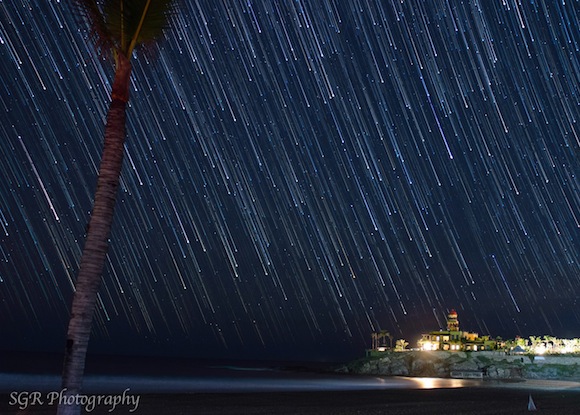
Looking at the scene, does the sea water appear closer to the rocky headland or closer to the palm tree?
the rocky headland

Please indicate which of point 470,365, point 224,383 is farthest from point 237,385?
point 470,365

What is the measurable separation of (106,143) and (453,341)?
157 metres

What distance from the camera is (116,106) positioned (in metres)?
10.2

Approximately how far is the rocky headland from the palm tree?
102m

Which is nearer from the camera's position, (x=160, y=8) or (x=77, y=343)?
(x=77, y=343)

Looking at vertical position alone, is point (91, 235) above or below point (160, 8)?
below

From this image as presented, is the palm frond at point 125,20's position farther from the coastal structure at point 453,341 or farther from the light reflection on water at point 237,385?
the coastal structure at point 453,341

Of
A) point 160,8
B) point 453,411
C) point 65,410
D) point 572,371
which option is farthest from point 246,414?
point 572,371

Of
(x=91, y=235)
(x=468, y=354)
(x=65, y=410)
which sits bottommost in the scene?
(x=65, y=410)

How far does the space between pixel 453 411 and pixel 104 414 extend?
55.1 ft

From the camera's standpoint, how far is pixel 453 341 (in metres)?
155

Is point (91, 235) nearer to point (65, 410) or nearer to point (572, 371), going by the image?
point (65, 410)

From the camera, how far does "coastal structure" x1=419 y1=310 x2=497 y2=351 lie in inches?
5950

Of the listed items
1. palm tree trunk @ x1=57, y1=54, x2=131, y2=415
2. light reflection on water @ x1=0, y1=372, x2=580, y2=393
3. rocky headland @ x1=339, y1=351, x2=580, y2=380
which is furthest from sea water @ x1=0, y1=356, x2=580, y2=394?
palm tree trunk @ x1=57, y1=54, x2=131, y2=415
